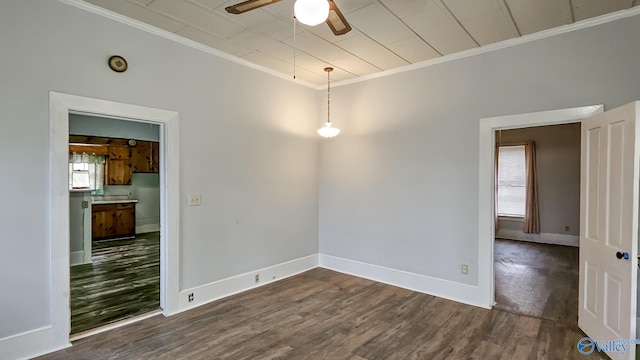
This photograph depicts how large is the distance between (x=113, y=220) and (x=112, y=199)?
2.39 feet

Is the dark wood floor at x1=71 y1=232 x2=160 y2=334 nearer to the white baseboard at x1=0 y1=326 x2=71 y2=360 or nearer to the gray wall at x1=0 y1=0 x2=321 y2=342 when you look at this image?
the white baseboard at x1=0 y1=326 x2=71 y2=360

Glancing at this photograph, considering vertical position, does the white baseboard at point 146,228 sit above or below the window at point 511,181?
below

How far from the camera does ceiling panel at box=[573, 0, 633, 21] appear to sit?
2.71 meters

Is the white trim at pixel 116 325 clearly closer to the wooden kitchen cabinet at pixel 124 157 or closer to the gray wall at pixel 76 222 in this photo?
the gray wall at pixel 76 222

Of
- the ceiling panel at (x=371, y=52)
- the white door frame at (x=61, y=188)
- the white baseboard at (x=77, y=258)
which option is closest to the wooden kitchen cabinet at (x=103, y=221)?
the white baseboard at (x=77, y=258)

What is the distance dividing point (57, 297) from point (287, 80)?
3.65 metres

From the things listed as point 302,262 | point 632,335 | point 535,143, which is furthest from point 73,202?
point 535,143

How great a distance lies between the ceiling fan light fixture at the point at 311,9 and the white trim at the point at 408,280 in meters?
3.48

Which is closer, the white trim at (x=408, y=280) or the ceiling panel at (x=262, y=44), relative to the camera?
the ceiling panel at (x=262, y=44)

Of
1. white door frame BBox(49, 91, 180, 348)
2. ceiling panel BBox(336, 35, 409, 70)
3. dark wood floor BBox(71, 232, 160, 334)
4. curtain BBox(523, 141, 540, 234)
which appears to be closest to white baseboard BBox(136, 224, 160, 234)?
dark wood floor BBox(71, 232, 160, 334)

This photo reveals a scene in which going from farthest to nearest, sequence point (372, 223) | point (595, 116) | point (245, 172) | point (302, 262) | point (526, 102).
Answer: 1. point (302, 262)
2. point (372, 223)
3. point (245, 172)
4. point (526, 102)
5. point (595, 116)

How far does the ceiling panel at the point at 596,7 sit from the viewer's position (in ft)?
8.89

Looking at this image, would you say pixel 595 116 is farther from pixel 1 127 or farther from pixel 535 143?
pixel 535 143

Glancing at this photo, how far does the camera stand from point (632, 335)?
2.37 m
